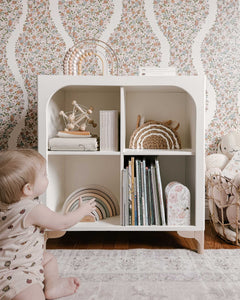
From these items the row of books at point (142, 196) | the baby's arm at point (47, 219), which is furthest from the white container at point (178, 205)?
the baby's arm at point (47, 219)

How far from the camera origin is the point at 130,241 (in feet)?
5.68

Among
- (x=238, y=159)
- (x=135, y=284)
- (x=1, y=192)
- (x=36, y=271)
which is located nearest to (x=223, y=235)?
(x=238, y=159)

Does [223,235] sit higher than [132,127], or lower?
lower

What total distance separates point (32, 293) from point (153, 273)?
0.51 meters

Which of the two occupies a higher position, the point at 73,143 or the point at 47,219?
the point at 73,143

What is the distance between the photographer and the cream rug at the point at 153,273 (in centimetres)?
112

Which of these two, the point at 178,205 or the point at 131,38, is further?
Result: the point at 131,38

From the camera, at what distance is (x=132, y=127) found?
200 cm

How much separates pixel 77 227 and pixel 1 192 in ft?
1.94

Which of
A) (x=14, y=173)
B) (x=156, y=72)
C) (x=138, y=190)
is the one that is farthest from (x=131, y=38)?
(x=14, y=173)

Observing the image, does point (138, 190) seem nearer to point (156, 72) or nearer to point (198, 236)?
point (198, 236)

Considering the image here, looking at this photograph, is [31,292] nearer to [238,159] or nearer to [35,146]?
[35,146]

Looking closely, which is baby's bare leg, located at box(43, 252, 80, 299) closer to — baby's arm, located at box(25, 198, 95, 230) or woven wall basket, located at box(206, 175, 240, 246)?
baby's arm, located at box(25, 198, 95, 230)

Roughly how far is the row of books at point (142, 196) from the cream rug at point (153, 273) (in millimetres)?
161
